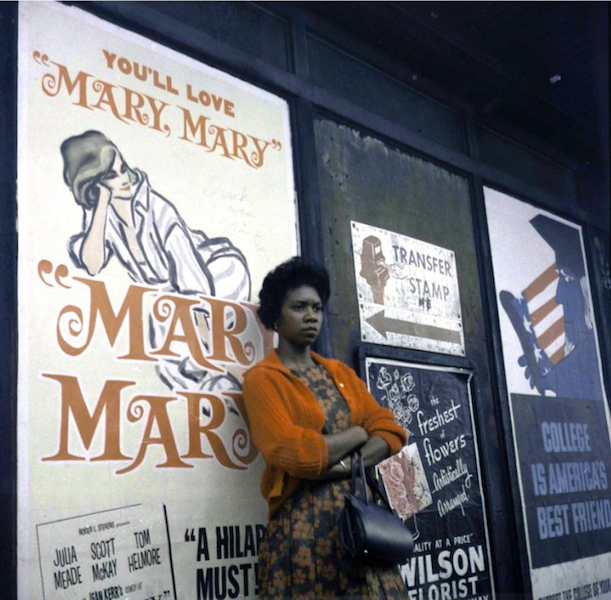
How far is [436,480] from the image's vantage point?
4.73 metres

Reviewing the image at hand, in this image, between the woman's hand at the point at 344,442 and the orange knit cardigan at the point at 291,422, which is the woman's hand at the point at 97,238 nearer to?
the orange knit cardigan at the point at 291,422

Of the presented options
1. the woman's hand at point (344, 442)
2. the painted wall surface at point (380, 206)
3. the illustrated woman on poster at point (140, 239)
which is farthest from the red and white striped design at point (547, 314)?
the woman's hand at point (344, 442)

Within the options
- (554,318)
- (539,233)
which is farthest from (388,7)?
(554,318)

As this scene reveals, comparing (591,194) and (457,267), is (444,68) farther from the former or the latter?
(591,194)

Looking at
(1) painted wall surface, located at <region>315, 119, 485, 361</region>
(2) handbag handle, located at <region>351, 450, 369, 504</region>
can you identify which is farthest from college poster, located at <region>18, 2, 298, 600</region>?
(2) handbag handle, located at <region>351, 450, 369, 504</region>

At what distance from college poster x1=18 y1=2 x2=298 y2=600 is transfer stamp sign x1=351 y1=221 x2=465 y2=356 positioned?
2.48 ft

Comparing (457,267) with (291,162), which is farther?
(457,267)

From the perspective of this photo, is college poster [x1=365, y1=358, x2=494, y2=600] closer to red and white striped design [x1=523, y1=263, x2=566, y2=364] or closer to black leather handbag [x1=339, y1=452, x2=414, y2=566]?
red and white striped design [x1=523, y1=263, x2=566, y2=364]

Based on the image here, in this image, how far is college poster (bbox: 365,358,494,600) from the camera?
448 cm

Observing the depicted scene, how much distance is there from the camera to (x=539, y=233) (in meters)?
6.37

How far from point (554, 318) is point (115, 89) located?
12.8ft

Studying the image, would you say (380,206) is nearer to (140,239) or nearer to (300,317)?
(300,317)

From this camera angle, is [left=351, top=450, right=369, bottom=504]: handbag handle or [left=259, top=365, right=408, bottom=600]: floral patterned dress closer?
[left=259, top=365, right=408, bottom=600]: floral patterned dress

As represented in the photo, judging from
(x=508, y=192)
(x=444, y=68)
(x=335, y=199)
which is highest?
(x=444, y=68)
